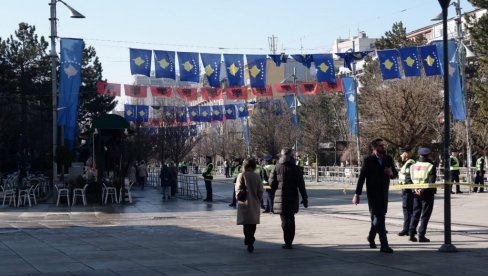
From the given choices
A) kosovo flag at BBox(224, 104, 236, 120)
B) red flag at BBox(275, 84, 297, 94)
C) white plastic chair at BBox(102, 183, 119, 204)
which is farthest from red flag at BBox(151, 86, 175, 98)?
kosovo flag at BBox(224, 104, 236, 120)

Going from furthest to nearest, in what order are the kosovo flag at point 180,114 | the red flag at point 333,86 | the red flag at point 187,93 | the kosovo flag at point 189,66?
the kosovo flag at point 180,114 < the red flag at point 187,93 < the red flag at point 333,86 < the kosovo flag at point 189,66

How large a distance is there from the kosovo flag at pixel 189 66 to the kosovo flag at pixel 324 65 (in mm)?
5279

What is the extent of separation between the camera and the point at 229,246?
13070 mm

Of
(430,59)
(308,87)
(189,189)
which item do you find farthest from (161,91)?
(430,59)

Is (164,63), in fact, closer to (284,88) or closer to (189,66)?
(189,66)

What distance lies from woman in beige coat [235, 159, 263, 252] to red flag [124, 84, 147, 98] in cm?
2938

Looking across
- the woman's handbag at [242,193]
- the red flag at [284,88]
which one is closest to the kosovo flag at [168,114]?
the red flag at [284,88]

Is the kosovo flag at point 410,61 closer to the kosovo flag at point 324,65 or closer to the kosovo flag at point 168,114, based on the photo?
the kosovo flag at point 324,65

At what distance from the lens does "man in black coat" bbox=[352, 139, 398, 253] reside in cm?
1164

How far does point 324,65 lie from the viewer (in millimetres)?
33250

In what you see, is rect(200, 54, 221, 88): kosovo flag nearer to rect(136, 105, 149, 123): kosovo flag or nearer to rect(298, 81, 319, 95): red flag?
rect(298, 81, 319, 95): red flag

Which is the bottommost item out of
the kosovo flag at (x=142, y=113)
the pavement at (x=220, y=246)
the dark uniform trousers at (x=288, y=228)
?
the pavement at (x=220, y=246)

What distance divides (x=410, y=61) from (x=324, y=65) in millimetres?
4229

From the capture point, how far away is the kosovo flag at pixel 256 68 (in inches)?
A: 1282
